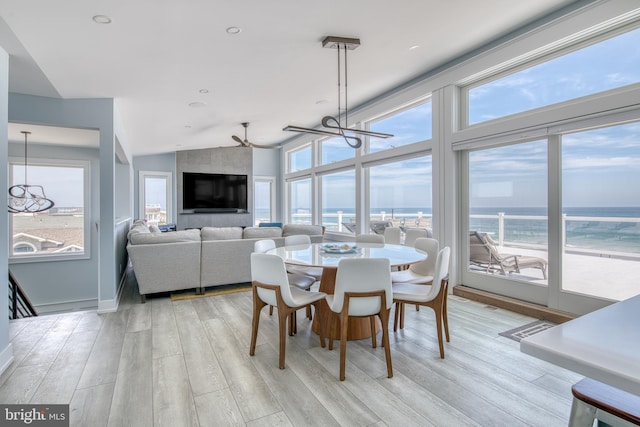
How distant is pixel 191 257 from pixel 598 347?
417 cm

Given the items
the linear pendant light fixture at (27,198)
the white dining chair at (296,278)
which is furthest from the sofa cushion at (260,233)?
the linear pendant light fixture at (27,198)

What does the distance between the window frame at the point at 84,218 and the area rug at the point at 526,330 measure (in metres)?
7.22

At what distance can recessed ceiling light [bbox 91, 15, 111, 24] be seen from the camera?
2.26 m

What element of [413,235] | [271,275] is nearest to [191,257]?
[271,275]

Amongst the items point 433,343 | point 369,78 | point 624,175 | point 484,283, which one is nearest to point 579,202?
point 624,175

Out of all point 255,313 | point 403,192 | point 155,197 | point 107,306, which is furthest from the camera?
point 155,197

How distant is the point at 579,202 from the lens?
308 cm

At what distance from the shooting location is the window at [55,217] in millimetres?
5977

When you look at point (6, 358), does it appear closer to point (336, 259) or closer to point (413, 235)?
point (336, 259)

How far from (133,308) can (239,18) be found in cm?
332

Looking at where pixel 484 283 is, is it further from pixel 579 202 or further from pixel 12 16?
pixel 12 16

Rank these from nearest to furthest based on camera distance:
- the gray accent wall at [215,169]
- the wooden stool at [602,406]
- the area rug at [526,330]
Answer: the wooden stool at [602,406], the area rug at [526,330], the gray accent wall at [215,169]

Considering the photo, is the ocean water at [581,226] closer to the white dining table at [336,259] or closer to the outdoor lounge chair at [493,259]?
the outdoor lounge chair at [493,259]

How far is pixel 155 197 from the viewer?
28.0 ft
